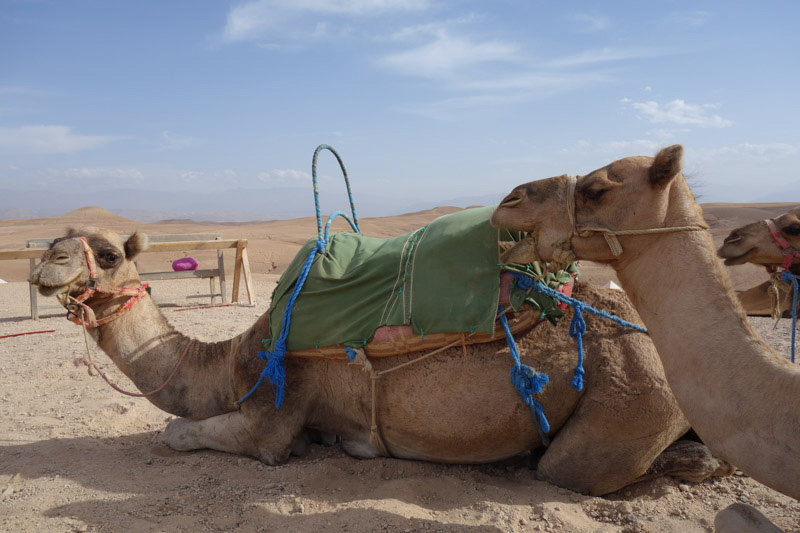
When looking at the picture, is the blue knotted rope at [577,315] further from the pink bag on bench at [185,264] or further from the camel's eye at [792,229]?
the pink bag on bench at [185,264]

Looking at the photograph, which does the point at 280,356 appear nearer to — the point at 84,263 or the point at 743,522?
the point at 84,263

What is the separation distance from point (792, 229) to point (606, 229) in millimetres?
1816

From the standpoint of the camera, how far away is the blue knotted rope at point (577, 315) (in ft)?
10.6

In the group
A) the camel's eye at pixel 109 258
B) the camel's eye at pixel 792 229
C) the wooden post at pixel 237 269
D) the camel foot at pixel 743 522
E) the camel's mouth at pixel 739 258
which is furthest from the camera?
the wooden post at pixel 237 269

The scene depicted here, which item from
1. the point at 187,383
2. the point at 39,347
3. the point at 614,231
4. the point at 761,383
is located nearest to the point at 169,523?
the point at 187,383

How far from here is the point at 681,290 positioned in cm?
246

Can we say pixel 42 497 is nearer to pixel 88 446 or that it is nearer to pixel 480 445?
pixel 88 446

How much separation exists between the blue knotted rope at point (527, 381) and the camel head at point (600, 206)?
2.24 ft

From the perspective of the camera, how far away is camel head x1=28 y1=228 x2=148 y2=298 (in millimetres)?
3992

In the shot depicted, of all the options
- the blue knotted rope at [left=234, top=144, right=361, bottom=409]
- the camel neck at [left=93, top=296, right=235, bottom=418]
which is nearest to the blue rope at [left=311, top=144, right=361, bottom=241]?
the blue knotted rope at [left=234, top=144, right=361, bottom=409]

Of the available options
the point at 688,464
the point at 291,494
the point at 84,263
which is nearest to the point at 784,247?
the point at 688,464

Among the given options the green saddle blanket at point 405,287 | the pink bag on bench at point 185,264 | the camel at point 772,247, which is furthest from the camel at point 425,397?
the pink bag on bench at point 185,264

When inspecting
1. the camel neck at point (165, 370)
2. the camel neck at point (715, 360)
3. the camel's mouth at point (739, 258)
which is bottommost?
the camel neck at point (165, 370)

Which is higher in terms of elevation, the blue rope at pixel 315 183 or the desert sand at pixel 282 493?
the blue rope at pixel 315 183
